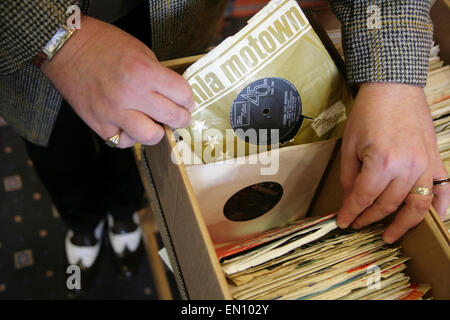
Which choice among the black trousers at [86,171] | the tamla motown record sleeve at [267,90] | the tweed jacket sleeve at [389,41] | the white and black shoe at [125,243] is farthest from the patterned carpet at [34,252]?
the tweed jacket sleeve at [389,41]

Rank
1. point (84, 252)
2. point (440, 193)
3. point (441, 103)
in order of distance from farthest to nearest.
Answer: point (84, 252)
point (441, 103)
point (440, 193)

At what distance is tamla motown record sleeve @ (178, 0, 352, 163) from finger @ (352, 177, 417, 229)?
0.17 metres

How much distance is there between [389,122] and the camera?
587mm

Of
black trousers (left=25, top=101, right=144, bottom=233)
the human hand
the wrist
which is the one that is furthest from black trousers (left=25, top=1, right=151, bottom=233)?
the human hand

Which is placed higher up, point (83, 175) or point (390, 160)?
point (390, 160)

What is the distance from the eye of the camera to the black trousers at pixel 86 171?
0.84 meters

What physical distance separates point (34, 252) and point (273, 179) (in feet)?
3.50

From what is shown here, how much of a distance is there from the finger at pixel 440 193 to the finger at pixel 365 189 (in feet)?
0.37

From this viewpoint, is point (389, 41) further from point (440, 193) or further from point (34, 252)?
point (34, 252)

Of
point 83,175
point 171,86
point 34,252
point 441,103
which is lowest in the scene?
point 34,252

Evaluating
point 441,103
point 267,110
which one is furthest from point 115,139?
point 441,103

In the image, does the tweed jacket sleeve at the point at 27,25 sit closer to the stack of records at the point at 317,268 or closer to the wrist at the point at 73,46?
the wrist at the point at 73,46

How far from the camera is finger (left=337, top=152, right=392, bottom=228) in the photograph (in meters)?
0.57
